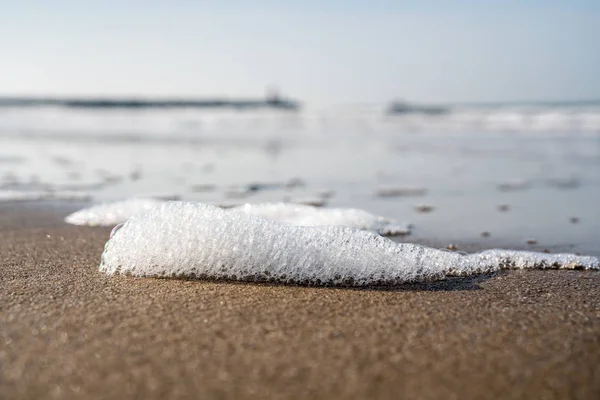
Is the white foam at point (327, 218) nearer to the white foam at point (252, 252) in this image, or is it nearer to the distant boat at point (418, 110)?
the white foam at point (252, 252)

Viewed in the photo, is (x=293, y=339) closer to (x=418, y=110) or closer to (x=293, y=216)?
(x=293, y=216)

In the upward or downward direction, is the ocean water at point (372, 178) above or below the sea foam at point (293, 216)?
below

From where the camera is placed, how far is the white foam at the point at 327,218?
3373 millimetres

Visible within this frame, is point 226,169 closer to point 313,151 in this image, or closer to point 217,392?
point 313,151

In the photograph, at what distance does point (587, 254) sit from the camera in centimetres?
294

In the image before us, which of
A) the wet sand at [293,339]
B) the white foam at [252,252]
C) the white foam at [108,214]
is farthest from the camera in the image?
the white foam at [108,214]

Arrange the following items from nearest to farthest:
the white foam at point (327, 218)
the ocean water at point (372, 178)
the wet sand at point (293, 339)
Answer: the wet sand at point (293, 339) < the white foam at point (327, 218) < the ocean water at point (372, 178)

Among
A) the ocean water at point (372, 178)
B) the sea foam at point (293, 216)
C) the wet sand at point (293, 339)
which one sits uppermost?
the wet sand at point (293, 339)

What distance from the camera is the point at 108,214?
12.1ft

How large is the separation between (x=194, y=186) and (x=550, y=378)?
13.6 feet

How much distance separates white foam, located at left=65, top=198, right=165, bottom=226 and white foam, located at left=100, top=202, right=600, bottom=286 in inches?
50.2

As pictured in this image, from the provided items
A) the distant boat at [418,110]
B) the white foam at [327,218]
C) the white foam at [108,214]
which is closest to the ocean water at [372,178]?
the white foam at [327,218]

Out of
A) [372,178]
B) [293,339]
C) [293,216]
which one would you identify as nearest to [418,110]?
[372,178]

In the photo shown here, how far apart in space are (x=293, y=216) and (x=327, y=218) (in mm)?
229
